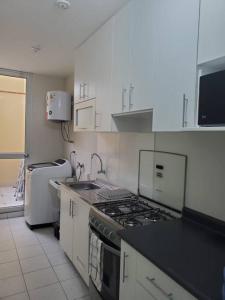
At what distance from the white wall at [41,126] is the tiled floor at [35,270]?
134cm

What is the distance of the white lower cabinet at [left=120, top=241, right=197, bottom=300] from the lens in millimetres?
967

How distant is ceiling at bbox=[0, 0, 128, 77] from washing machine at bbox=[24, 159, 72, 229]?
5.03ft

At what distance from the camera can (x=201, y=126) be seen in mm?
1119

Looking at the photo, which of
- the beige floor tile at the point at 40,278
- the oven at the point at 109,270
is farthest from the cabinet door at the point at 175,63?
the beige floor tile at the point at 40,278

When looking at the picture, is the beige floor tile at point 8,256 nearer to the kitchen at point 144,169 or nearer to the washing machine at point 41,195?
the kitchen at point 144,169

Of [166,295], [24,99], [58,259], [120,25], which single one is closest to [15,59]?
[24,99]

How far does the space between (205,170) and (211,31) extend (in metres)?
0.81

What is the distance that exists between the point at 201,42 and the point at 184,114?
353 millimetres

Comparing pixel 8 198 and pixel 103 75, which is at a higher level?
pixel 103 75

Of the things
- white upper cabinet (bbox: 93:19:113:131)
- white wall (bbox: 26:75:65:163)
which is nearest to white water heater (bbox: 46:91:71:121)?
white wall (bbox: 26:75:65:163)

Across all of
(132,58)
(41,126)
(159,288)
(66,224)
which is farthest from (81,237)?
(41,126)

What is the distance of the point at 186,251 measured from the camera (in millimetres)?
1141

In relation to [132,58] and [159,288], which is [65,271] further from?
[132,58]

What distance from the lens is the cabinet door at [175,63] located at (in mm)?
1177
